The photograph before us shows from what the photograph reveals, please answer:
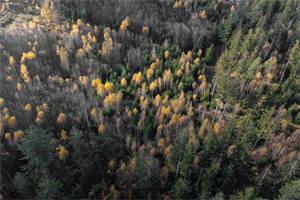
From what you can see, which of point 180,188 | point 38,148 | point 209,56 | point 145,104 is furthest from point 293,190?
point 209,56

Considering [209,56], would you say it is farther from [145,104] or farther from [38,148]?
[38,148]

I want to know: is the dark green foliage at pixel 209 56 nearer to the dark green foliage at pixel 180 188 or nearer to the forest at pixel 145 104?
the forest at pixel 145 104

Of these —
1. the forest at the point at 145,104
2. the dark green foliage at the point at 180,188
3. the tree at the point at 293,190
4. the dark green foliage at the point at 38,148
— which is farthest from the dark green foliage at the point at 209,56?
the dark green foliage at the point at 38,148

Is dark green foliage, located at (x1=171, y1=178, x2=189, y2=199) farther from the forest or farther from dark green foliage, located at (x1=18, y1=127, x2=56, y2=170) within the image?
dark green foliage, located at (x1=18, y1=127, x2=56, y2=170)

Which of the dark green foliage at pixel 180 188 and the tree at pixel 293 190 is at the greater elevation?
the tree at pixel 293 190

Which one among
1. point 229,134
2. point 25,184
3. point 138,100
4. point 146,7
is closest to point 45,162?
point 25,184

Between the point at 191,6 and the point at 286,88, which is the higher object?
the point at 191,6

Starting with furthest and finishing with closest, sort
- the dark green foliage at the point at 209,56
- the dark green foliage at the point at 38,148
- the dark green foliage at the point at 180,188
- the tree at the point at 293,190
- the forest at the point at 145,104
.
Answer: the dark green foliage at the point at 209,56 → the forest at the point at 145,104 → the dark green foliage at the point at 180,188 → the tree at the point at 293,190 → the dark green foliage at the point at 38,148

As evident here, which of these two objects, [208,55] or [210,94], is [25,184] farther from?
[208,55]

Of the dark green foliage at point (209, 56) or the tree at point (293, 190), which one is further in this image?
the dark green foliage at point (209, 56)
